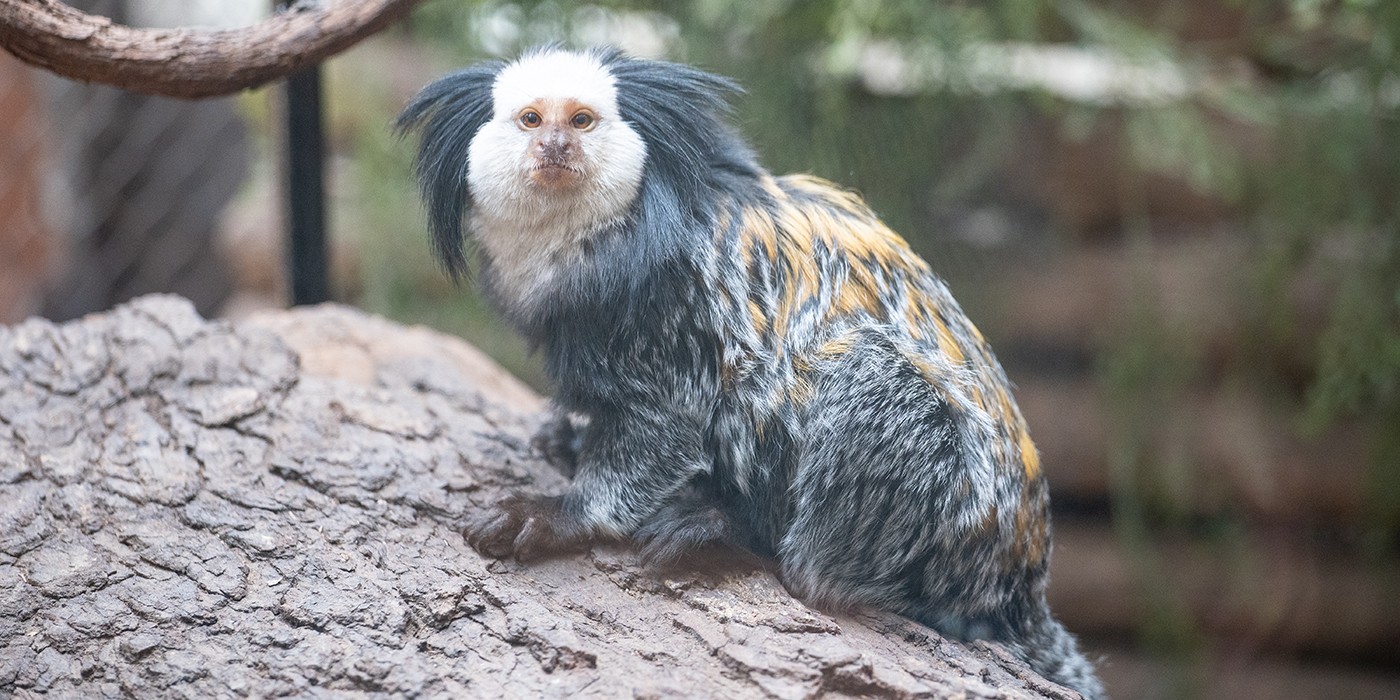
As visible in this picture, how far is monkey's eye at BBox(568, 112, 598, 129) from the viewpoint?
260 cm

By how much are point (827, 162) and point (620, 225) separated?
2.06 m

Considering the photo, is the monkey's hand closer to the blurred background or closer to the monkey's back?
the monkey's back

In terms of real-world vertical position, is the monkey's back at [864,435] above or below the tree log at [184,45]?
below

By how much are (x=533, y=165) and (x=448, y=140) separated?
334 mm

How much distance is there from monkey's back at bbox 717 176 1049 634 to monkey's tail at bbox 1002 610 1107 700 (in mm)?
90

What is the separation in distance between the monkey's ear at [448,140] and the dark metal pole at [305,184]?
1240 mm

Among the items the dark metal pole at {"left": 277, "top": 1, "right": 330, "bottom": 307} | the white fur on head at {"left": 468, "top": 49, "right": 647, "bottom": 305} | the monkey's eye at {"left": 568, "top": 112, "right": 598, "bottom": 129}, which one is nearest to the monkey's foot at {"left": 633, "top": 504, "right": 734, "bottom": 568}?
the white fur on head at {"left": 468, "top": 49, "right": 647, "bottom": 305}

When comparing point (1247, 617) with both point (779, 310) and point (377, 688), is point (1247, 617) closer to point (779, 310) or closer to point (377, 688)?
point (779, 310)

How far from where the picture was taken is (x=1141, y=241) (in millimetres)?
4887

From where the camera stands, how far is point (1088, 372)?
5316mm

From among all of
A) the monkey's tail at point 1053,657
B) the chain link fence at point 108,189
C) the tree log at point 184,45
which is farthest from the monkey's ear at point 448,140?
the chain link fence at point 108,189

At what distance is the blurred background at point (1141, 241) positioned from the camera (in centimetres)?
441

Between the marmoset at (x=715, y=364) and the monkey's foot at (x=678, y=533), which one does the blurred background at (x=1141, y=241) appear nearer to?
the marmoset at (x=715, y=364)

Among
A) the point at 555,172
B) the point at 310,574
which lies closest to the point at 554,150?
the point at 555,172
